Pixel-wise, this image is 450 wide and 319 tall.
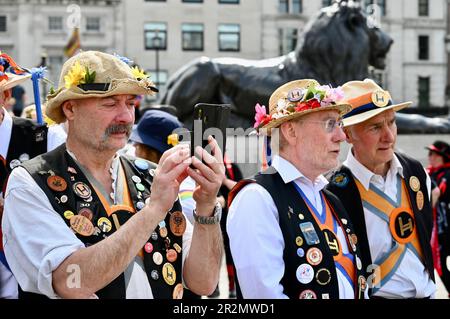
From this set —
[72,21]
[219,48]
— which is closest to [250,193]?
[72,21]

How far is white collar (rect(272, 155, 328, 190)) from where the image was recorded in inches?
130

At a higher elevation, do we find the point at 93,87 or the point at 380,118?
the point at 93,87

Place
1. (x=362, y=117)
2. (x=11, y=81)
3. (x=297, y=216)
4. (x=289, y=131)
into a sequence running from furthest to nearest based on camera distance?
(x=362, y=117) → (x=11, y=81) → (x=289, y=131) → (x=297, y=216)

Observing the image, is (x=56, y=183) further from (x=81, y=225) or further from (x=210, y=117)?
(x=210, y=117)

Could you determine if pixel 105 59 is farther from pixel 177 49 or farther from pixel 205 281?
pixel 177 49

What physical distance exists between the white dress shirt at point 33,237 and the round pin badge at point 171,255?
8.2 inches

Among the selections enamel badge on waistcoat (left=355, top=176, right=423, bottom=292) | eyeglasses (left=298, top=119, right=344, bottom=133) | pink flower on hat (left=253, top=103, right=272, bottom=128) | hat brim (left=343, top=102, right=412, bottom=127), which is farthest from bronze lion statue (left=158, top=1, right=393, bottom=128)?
eyeglasses (left=298, top=119, right=344, bottom=133)

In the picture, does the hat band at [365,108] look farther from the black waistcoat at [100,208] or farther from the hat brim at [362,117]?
the black waistcoat at [100,208]

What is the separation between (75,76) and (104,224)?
1.92 feet

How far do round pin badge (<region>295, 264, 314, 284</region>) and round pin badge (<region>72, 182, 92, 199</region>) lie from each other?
98cm

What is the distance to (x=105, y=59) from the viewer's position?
293cm

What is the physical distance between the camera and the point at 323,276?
3131mm

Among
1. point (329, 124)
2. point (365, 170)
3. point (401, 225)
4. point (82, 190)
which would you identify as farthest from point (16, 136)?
point (401, 225)

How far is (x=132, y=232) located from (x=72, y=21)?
375 centimetres
